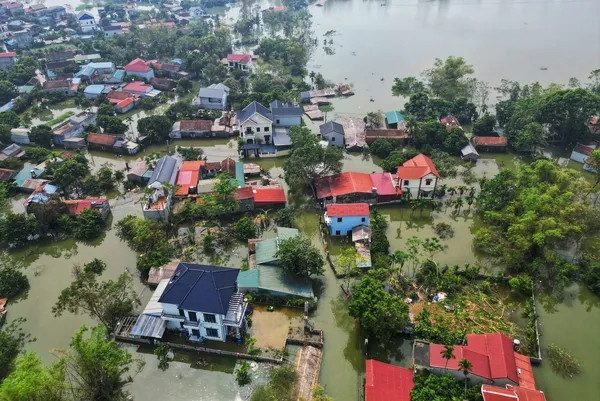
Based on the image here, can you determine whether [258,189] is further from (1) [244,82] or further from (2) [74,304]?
(1) [244,82]

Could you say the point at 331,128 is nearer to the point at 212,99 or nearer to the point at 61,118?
the point at 212,99

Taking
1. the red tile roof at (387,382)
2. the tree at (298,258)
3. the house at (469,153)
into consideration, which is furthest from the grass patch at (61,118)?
the red tile roof at (387,382)

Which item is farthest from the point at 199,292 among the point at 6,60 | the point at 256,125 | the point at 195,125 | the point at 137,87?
the point at 6,60

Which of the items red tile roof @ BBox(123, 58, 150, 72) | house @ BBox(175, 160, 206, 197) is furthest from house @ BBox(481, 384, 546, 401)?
red tile roof @ BBox(123, 58, 150, 72)

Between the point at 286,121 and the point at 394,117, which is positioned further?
the point at 394,117

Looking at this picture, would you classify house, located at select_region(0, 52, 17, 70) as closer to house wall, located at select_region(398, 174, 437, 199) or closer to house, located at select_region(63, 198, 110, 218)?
house, located at select_region(63, 198, 110, 218)

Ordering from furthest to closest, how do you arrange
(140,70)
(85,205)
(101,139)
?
(140,70)
(101,139)
(85,205)

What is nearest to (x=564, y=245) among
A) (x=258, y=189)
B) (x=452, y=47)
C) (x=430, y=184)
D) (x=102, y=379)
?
(x=430, y=184)
